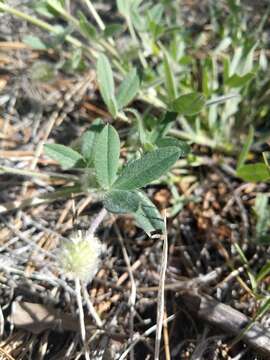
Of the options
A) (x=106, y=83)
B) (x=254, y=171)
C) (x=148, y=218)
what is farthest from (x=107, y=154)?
(x=254, y=171)

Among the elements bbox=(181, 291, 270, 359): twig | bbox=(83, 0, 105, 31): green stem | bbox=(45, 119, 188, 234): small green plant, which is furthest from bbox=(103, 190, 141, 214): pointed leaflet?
bbox=(83, 0, 105, 31): green stem

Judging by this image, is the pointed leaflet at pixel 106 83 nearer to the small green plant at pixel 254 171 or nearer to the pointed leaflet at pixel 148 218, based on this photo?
the pointed leaflet at pixel 148 218

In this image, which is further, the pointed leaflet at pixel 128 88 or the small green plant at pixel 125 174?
the pointed leaflet at pixel 128 88

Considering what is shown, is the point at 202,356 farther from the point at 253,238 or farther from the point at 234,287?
the point at 253,238

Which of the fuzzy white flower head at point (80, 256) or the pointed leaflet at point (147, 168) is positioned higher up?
the pointed leaflet at point (147, 168)

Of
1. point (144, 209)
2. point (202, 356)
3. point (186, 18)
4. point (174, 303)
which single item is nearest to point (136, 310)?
point (174, 303)

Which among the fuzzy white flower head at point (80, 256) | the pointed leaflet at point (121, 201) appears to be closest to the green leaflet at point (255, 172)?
the pointed leaflet at point (121, 201)

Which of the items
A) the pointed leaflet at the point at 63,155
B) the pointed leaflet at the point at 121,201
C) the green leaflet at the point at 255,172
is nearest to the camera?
the pointed leaflet at the point at 121,201
